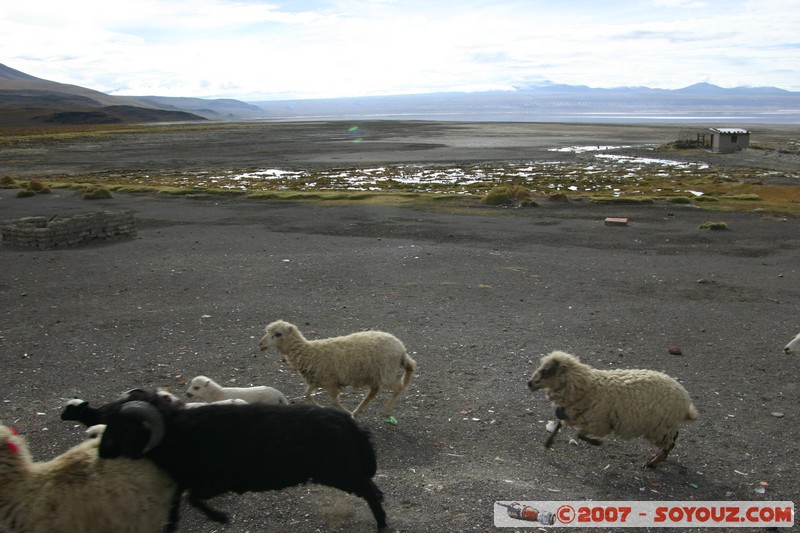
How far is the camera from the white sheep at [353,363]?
28.1ft

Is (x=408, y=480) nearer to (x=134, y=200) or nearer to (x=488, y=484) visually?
(x=488, y=484)

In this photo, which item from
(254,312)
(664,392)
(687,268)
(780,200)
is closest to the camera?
(664,392)

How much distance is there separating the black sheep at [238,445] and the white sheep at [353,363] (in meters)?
2.86

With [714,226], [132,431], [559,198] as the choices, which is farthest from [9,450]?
[559,198]

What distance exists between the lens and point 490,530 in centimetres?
589

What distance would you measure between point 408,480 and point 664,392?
10.8 ft

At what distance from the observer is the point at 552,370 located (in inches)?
304

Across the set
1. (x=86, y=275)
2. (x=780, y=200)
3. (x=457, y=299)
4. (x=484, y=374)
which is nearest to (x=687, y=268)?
(x=457, y=299)

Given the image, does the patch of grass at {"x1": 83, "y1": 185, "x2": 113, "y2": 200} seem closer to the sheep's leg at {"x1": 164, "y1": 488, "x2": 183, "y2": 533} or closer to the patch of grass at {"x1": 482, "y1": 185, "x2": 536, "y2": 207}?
the patch of grass at {"x1": 482, "y1": 185, "x2": 536, "y2": 207}

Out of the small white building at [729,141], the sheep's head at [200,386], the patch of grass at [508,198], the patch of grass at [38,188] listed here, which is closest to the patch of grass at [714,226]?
the patch of grass at [508,198]

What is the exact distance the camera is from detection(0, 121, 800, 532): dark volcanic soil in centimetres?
689

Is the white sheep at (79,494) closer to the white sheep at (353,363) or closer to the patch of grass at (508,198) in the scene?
the white sheep at (353,363)

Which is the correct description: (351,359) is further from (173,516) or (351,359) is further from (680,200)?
(680,200)

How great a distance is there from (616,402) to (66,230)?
21.4 m
